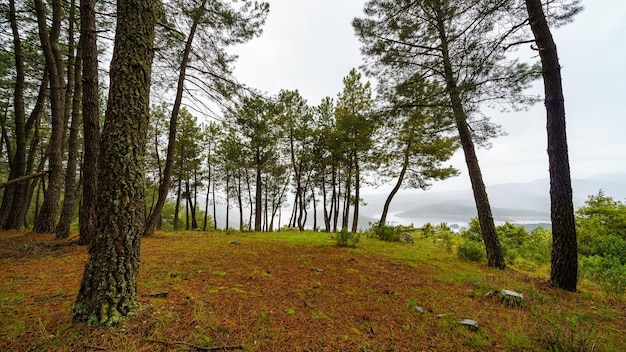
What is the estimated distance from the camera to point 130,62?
212 centimetres

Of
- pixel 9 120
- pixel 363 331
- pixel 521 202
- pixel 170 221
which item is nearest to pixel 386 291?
pixel 363 331

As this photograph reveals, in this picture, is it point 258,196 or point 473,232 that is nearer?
point 473,232

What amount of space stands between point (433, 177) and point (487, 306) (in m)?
10.1

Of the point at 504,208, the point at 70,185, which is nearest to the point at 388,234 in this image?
the point at 70,185

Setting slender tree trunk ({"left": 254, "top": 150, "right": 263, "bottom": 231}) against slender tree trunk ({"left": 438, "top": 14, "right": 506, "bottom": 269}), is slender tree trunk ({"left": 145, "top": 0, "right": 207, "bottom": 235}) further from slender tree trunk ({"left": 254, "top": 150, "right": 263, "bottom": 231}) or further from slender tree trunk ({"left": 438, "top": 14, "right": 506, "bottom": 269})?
slender tree trunk ({"left": 254, "top": 150, "right": 263, "bottom": 231})

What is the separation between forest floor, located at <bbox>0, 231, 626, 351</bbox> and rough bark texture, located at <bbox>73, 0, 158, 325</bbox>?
20 cm

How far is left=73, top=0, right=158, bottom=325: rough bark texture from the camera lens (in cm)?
190

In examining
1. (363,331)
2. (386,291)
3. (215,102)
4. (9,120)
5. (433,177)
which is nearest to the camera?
(363,331)

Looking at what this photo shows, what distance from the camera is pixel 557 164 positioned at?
13.4 feet

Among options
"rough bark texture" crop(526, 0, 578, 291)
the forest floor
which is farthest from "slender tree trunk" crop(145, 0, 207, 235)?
"rough bark texture" crop(526, 0, 578, 291)

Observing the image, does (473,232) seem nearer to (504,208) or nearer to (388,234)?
(388,234)

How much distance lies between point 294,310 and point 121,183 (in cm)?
217

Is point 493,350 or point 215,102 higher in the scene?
point 215,102

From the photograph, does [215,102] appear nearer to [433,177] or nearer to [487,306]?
[487,306]
